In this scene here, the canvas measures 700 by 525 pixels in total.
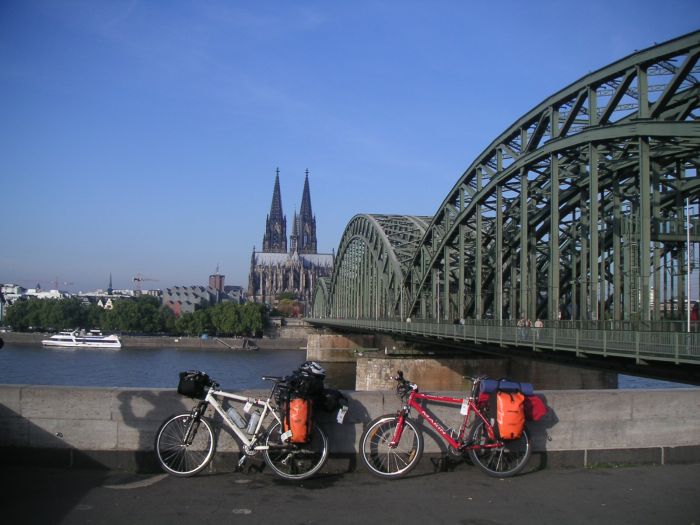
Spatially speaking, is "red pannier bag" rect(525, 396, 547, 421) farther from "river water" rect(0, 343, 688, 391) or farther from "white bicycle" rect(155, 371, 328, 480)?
"river water" rect(0, 343, 688, 391)

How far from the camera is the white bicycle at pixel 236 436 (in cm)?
762

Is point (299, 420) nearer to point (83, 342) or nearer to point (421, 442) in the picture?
point (421, 442)

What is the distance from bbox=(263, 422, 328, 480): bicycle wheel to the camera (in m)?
7.55

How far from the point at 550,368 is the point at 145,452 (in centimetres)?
3504

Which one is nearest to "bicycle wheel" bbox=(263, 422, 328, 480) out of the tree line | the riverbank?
the riverbank

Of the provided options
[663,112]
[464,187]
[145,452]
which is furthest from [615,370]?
[464,187]

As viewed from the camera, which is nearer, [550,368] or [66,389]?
[66,389]

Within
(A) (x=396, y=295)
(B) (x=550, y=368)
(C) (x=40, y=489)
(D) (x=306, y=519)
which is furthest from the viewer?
(A) (x=396, y=295)

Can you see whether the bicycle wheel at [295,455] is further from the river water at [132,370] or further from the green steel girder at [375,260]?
the green steel girder at [375,260]

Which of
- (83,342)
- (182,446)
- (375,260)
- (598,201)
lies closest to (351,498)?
(182,446)

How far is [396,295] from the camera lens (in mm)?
62594

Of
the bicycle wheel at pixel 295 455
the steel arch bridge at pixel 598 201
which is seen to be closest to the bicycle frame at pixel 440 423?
the bicycle wheel at pixel 295 455

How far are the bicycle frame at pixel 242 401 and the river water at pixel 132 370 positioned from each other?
35.3m

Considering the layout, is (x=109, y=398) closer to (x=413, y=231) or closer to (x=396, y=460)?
(x=396, y=460)
